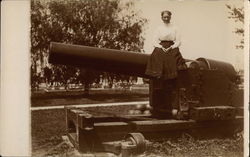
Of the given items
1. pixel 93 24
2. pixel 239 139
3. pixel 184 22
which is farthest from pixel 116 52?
pixel 239 139

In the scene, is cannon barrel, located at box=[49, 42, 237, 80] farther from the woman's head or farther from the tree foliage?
the woman's head

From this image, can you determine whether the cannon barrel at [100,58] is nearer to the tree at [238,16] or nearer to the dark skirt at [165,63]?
the dark skirt at [165,63]

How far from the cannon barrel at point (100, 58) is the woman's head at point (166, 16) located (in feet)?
0.81

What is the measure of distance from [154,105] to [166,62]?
0.90 ft

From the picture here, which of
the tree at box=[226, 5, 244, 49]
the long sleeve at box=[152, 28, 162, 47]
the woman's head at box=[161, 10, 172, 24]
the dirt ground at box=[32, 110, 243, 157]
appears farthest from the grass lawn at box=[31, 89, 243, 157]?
the tree at box=[226, 5, 244, 49]

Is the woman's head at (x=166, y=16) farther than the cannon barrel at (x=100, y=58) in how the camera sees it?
Yes

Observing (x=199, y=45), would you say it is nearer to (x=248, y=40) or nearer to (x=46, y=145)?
(x=248, y=40)

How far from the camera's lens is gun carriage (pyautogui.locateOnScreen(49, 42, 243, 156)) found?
2.57 metres

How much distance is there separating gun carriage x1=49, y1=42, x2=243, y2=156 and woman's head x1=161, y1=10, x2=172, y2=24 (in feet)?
0.82

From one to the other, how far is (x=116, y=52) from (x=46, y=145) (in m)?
0.68

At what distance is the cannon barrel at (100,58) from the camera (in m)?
2.54

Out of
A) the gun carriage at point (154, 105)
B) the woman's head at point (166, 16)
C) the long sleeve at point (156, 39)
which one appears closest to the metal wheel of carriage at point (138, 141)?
the gun carriage at point (154, 105)

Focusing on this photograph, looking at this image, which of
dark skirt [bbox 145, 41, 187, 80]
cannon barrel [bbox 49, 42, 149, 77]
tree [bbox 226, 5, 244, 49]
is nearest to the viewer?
cannon barrel [bbox 49, 42, 149, 77]

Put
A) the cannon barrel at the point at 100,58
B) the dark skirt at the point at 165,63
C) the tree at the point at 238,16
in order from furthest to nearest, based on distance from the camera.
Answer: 1. the tree at the point at 238,16
2. the dark skirt at the point at 165,63
3. the cannon barrel at the point at 100,58
